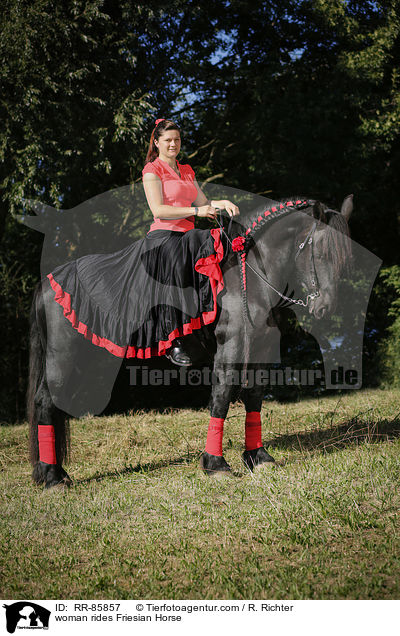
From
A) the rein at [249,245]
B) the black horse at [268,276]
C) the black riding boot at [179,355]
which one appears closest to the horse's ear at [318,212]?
the black horse at [268,276]

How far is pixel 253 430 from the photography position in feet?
15.4

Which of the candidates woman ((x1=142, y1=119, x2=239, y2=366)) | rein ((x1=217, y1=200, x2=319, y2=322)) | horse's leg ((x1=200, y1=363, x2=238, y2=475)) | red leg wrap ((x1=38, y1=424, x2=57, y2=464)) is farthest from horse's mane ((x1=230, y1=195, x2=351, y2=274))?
red leg wrap ((x1=38, y1=424, x2=57, y2=464))

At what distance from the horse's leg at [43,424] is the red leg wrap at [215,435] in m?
1.37

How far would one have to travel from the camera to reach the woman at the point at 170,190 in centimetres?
433

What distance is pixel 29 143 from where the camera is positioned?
859 centimetres

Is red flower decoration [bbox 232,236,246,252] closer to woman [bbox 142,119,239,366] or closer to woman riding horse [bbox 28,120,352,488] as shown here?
woman riding horse [bbox 28,120,352,488]

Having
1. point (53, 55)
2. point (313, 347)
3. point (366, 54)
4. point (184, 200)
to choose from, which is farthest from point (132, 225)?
point (184, 200)

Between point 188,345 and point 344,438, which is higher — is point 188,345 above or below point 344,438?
above

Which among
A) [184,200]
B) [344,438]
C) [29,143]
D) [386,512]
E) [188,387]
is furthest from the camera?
[188,387]

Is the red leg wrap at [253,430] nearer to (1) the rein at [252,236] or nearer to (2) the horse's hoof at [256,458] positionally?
(2) the horse's hoof at [256,458]

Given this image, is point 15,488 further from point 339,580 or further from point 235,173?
point 235,173

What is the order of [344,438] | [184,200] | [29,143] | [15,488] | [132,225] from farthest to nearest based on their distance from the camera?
[132,225] → [29,143] → [344,438] → [15,488] → [184,200]
